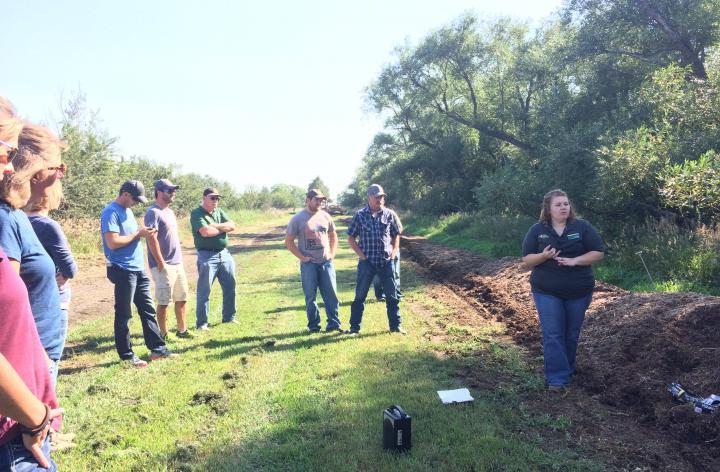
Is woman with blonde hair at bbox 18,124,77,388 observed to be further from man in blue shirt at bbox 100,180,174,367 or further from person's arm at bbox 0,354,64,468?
man in blue shirt at bbox 100,180,174,367

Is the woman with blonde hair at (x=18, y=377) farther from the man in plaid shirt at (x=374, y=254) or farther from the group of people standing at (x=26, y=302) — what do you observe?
the man in plaid shirt at (x=374, y=254)

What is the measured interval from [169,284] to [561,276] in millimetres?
4941

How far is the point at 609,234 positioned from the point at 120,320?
35.6 ft

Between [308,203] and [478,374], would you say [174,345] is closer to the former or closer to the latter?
[308,203]

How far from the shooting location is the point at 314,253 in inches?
272

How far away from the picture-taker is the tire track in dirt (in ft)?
11.7

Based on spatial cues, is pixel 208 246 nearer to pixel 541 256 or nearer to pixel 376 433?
pixel 376 433

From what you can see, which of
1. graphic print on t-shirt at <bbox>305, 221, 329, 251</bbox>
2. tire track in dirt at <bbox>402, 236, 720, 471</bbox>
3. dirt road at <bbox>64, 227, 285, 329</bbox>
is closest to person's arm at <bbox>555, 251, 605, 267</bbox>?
tire track in dirt at <bbox>402, 236, 720, 471</bbox>

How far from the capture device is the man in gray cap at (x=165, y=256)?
6.26m

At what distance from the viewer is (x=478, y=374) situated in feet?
16.9

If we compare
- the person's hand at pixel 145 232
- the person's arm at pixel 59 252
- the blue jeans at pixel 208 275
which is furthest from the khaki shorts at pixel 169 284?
the person's arm at pixel 59 252

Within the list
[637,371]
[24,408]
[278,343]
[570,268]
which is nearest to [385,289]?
[278,343]

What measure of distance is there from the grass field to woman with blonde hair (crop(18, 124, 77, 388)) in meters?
1.11

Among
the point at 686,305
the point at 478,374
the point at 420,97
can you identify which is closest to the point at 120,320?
the point at 478,374
